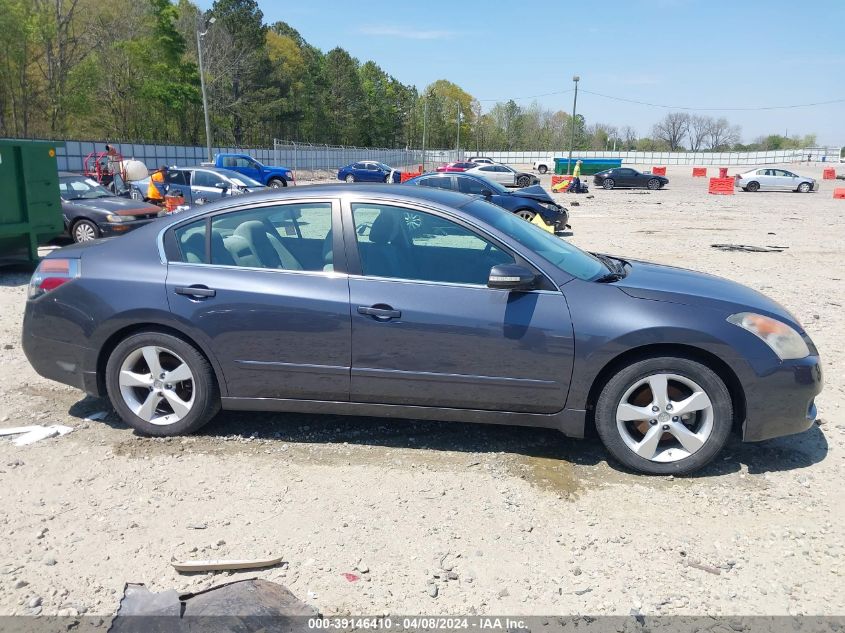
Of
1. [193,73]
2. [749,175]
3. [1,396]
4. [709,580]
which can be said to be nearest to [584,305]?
[709,580]

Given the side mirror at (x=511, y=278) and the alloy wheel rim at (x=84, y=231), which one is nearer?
the side mirror at (x=511, y=278)

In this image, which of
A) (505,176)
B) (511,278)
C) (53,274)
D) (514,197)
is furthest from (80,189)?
(505,176)

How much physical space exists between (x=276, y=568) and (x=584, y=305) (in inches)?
86.6

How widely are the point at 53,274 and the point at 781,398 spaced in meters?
4.71

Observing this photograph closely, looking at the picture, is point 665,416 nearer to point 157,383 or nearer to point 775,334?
point 775,334

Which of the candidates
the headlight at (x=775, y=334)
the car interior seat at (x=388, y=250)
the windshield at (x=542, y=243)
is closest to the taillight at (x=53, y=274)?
the car interior seat at (x=388, y=250)

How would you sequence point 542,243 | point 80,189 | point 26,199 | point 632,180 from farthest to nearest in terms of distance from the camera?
point 632,180, point 80,189, point 26,199, point 542,243

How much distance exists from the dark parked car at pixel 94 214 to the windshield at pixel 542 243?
10.7m

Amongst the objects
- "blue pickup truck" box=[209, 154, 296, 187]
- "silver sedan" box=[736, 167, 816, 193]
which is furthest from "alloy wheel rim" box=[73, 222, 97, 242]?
"silver sedan" box=[736, 167, 816, 193]

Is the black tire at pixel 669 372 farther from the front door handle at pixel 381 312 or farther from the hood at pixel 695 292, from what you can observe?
the front door handle at pixel 381 312

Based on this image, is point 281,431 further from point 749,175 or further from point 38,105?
point 38,105

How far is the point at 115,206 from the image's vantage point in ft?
45.6

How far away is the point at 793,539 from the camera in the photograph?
3309 millimetres

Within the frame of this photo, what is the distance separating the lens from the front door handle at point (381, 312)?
3.96m
